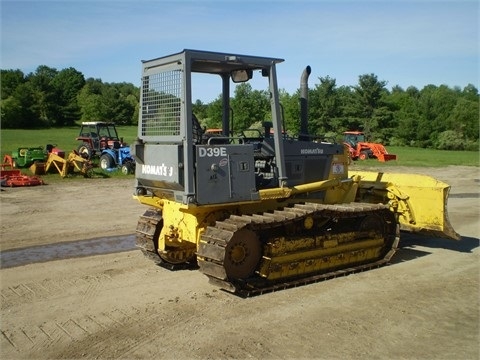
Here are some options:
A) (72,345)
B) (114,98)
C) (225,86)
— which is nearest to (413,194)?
(225,86)

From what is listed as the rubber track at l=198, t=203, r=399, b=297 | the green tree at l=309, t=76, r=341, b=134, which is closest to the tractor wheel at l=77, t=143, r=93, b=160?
the rubber track at l=198, t=203, r=399, b=297

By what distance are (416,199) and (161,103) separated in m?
5.28

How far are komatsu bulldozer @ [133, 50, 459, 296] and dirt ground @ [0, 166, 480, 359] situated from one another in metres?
0.42

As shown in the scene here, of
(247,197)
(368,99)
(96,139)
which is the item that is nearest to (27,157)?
(96,139)

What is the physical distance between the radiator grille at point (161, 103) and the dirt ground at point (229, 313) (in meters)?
2.33

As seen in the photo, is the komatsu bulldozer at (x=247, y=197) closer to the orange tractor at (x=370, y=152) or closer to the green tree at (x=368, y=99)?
the orange tractor at (x=370, y=152)

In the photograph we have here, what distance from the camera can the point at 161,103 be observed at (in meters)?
7.43

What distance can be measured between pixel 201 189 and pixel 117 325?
2.05 metres

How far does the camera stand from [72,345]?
17.7 ft

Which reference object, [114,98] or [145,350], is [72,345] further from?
[114,98]

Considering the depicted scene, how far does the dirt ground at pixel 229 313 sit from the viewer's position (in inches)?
210

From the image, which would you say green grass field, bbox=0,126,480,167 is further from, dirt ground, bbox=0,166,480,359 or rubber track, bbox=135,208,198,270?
rubber track, bbox=135,208,198,270

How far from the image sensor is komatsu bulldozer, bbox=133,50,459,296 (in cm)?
693

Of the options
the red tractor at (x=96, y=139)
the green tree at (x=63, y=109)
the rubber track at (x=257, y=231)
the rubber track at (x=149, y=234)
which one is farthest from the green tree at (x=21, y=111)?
the rubber track at (x=257, y=231)
